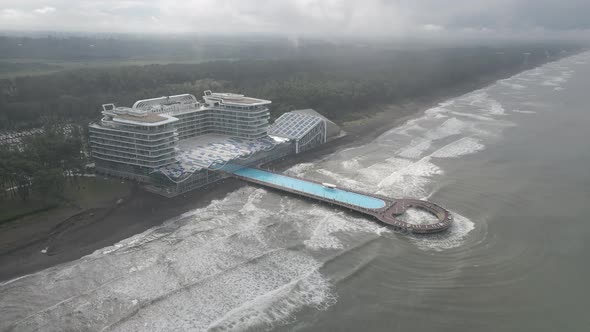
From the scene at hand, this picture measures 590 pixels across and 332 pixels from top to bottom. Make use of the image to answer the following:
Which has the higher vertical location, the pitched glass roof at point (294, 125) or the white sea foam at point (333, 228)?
the pitched glass roof at point (294, 125)

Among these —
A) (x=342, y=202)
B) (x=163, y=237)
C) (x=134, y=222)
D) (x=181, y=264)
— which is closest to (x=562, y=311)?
(x=342, y=202)

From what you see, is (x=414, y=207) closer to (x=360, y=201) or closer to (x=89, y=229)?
(x=360, y=201)

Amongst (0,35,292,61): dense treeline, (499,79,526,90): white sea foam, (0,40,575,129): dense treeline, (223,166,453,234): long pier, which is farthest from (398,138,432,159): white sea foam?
(0,35,292,61): dense treeline

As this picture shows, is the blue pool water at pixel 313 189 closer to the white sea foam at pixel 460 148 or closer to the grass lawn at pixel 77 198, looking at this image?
the grass lawn at pixel 77 198

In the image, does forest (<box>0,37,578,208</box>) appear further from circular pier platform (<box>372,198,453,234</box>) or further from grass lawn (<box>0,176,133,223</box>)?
circular pier platform (<box>372,198,453,234</box>)

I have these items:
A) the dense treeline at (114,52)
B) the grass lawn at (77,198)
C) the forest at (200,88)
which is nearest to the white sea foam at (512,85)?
the forest at (200,88)

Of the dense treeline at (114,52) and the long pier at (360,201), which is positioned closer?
the long pier at (360,201)

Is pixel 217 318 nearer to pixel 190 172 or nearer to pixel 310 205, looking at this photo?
pixel 310 205
